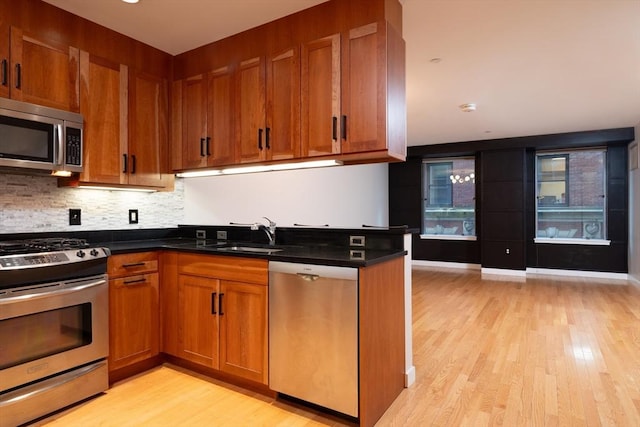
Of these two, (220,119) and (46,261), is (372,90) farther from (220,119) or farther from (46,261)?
(46,261)

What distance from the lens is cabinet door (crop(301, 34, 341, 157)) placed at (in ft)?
7.73

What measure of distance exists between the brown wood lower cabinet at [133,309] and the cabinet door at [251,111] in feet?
3.52

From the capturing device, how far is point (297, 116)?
2.51 m

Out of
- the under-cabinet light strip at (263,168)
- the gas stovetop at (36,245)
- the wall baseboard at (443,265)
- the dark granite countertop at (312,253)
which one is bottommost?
the wall baseboard at (443,265)

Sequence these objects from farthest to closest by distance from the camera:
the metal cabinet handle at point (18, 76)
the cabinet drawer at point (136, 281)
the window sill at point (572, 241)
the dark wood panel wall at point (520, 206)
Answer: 1. the window sill at point (572, 241)
2. the dark wood panel wall at point (520, 206)
3. the cabinet drawer at point (136, 281)
4. the metal cabinet handle at point (18, 76)

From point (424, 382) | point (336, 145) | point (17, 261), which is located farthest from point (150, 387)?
point (336, 145)

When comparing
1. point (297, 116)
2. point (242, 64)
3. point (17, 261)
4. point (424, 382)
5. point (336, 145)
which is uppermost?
point (242, 64)

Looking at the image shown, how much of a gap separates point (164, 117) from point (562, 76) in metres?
3.82

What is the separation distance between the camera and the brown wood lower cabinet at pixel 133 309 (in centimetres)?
251

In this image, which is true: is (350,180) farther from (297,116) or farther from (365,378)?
(365,378)

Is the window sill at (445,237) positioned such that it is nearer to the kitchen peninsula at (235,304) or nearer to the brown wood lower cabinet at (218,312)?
the kitchen peninsula at (235,304)

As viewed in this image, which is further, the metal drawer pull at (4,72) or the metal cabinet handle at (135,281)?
the metal cabinet handle at (135,281)

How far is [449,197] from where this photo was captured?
7855mm

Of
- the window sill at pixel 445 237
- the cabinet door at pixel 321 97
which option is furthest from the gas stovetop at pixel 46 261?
the window sill at pixel 445 237
